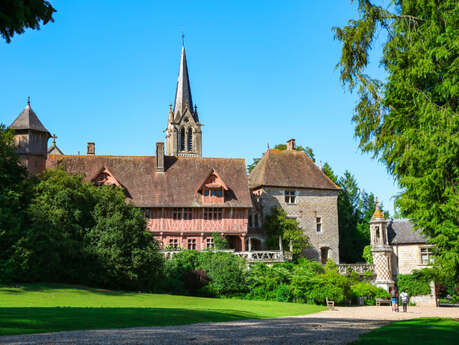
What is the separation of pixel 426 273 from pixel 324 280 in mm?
13672

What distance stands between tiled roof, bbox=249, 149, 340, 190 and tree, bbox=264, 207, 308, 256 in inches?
98.3

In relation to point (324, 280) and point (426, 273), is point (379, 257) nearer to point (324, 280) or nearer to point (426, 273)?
point (324, 280)

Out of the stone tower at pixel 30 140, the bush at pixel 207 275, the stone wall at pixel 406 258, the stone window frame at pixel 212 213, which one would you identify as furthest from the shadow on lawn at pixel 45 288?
the stone wall at pixel 406 258

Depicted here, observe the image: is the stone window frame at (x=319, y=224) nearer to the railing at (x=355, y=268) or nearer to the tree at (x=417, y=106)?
the railing at (x=355, y=268)

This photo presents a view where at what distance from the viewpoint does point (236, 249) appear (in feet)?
114

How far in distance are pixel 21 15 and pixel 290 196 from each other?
106 feet

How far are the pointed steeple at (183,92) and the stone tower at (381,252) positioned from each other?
28.6 meters

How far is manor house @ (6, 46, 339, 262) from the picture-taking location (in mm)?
32781

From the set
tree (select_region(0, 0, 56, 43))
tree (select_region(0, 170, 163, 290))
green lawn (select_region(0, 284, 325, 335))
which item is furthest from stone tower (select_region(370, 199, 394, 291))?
tree (select_region(0, 0, 56, 43))

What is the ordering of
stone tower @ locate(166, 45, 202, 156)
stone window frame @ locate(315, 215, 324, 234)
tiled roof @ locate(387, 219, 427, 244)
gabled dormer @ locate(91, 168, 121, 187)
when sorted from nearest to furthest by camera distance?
gabled dormer @ locate(91, 168, 121, 187) → tiled roof @ locate(387, 219, 427, 244) → stone window frame @ locate(315, 215, 324, 234) → stone tower @ locate(166, 45, 202, 156)

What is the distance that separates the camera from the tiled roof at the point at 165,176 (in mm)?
33250

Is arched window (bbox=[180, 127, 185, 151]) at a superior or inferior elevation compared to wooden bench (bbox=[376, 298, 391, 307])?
superior

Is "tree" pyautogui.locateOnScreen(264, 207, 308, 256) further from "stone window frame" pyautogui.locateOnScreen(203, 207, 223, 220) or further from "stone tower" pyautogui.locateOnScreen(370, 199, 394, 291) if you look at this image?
"stone tower" pyautogui.locateOnScreen(370, 199, 394, 291)

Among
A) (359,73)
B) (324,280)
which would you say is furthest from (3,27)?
(324,280)
